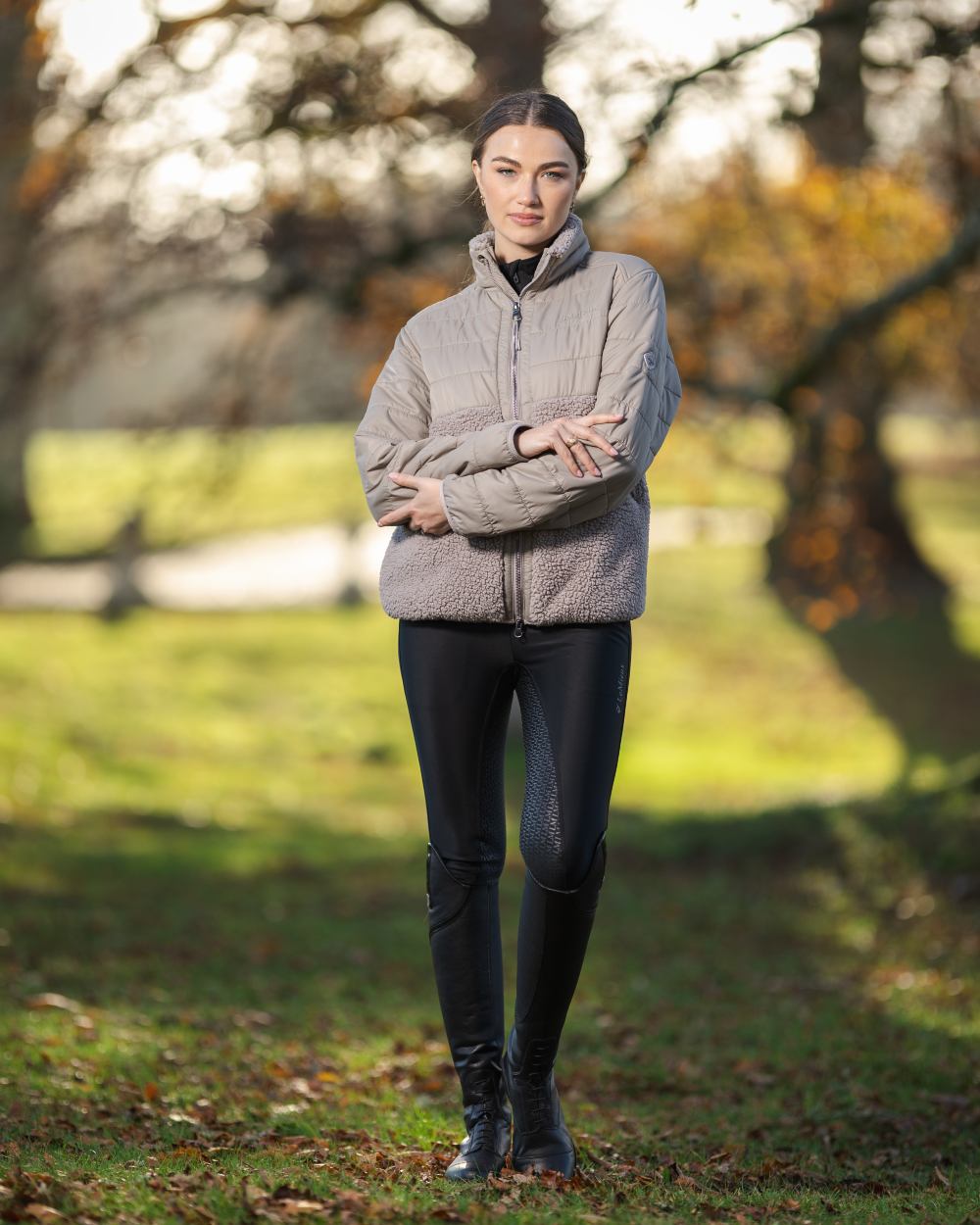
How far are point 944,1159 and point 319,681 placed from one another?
14197 mm

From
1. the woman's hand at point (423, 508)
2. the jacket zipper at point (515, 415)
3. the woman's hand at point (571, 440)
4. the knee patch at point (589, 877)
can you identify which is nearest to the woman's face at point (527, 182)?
the jacket zipper at point (515, 415)

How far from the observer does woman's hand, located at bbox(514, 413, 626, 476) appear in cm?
327

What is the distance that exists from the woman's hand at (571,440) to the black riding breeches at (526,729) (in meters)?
0.38

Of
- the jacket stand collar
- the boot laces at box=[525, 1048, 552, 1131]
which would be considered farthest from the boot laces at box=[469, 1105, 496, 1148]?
the jacket stand collar

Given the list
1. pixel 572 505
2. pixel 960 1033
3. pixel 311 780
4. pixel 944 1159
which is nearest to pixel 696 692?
pixel 311 780

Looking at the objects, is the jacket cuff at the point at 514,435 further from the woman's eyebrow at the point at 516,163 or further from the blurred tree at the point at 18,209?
the blurred tree at the point at 18,209

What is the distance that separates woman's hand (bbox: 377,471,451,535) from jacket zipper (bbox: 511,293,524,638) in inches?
6.6

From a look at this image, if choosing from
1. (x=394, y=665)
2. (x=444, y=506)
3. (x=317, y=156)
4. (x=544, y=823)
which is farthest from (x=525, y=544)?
(x=394, y=665)

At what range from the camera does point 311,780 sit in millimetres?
14266

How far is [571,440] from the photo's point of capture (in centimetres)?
327

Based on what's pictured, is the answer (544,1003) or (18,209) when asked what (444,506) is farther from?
(18,209)

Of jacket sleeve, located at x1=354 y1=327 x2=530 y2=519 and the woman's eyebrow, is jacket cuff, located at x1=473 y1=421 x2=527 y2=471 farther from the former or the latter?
the woman's eyebrow

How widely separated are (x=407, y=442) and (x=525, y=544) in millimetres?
363

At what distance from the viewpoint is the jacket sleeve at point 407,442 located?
133 inches
